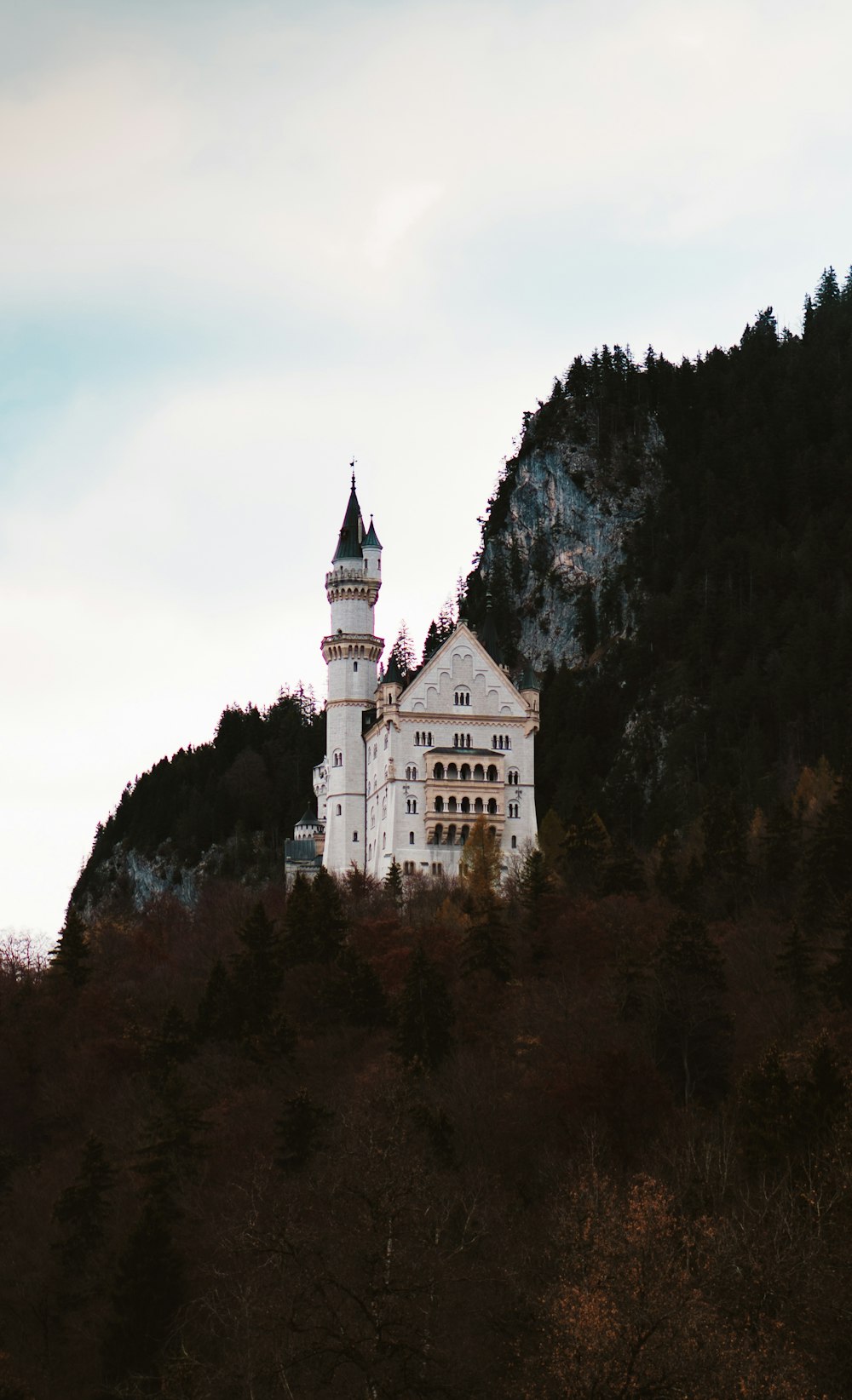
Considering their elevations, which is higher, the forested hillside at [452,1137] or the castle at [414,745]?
the castle at [414,745]

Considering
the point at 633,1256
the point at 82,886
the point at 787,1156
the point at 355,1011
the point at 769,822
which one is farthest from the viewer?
the point at 82,886

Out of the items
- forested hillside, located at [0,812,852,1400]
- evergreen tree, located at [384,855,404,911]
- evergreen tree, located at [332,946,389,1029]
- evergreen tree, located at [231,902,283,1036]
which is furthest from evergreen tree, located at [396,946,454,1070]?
evergreen tree, located at [384,855,404,911]

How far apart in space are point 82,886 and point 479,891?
73043mm

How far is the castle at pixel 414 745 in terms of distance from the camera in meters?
96.3

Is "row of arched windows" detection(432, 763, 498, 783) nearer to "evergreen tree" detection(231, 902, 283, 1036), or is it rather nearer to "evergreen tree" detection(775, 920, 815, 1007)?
"evergreen tree" detection(231, 902, 283, 1036)

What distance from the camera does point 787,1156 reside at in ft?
162

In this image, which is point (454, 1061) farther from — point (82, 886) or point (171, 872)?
point (82, 886)

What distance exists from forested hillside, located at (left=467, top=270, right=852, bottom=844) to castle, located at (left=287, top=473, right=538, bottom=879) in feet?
15.1

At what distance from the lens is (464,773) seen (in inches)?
3848

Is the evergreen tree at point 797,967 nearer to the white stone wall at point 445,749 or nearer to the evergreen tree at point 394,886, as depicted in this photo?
the evergreen tree at point 394,886

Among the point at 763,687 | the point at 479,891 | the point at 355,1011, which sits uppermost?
the point at 763,687

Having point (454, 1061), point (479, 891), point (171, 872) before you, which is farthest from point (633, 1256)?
point (171, 872)

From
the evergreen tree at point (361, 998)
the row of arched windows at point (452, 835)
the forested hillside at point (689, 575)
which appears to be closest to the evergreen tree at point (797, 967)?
the evergreen tree at point (361, 998)

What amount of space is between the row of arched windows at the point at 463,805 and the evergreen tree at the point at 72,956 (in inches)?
930
